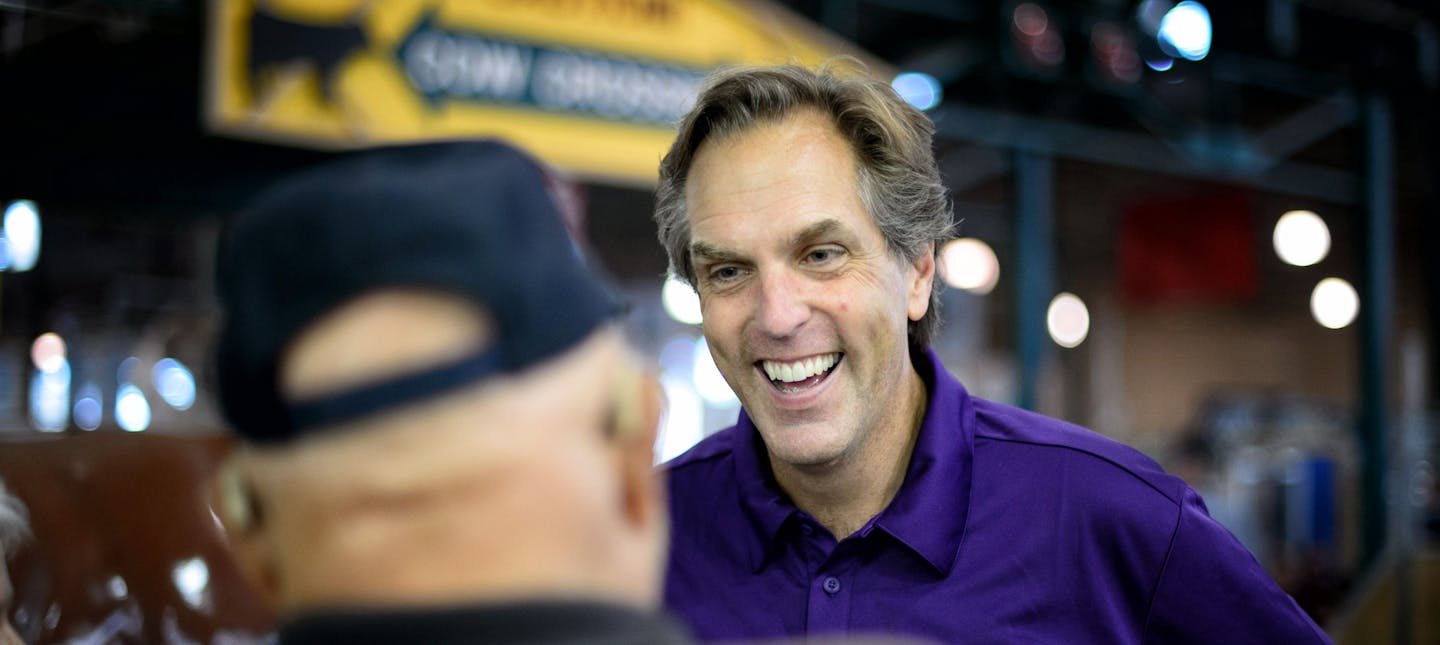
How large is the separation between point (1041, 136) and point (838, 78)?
185 inches

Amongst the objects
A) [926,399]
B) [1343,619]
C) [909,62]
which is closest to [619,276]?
[909,62]

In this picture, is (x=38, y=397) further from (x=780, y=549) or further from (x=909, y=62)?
(x=780, y=549)

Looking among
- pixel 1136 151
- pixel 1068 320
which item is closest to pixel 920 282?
pixel 1136 151

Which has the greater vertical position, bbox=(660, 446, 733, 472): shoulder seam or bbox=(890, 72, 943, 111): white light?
bbox=(890, 72, 943, 111): white light

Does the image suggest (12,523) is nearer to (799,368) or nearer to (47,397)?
(799,368)

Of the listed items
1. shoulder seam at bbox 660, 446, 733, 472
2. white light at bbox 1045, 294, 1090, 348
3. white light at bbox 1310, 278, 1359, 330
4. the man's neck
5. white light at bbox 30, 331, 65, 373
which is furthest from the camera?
white light at bbox 30, 331, 65, 373

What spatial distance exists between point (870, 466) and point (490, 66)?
2830 millimetres

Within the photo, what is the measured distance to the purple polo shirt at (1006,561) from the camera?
1.35m

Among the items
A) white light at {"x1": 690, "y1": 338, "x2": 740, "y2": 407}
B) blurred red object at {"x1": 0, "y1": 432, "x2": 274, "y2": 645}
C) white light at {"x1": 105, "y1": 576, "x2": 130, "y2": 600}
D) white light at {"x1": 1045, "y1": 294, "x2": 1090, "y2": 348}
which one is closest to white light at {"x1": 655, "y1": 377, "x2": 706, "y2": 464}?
white light at {"x1": 690, "y1": 338, "x2": 740, "y2": 407}

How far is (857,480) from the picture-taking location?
4.78 feet

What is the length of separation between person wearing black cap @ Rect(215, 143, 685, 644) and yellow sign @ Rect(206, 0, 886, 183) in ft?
10.0

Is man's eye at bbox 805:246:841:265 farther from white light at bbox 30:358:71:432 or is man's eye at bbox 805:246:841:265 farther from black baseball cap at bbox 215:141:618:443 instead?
white light at bbox 30:358:71:432

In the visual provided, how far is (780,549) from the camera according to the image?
1482 mm

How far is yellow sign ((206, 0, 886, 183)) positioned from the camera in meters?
3.44
